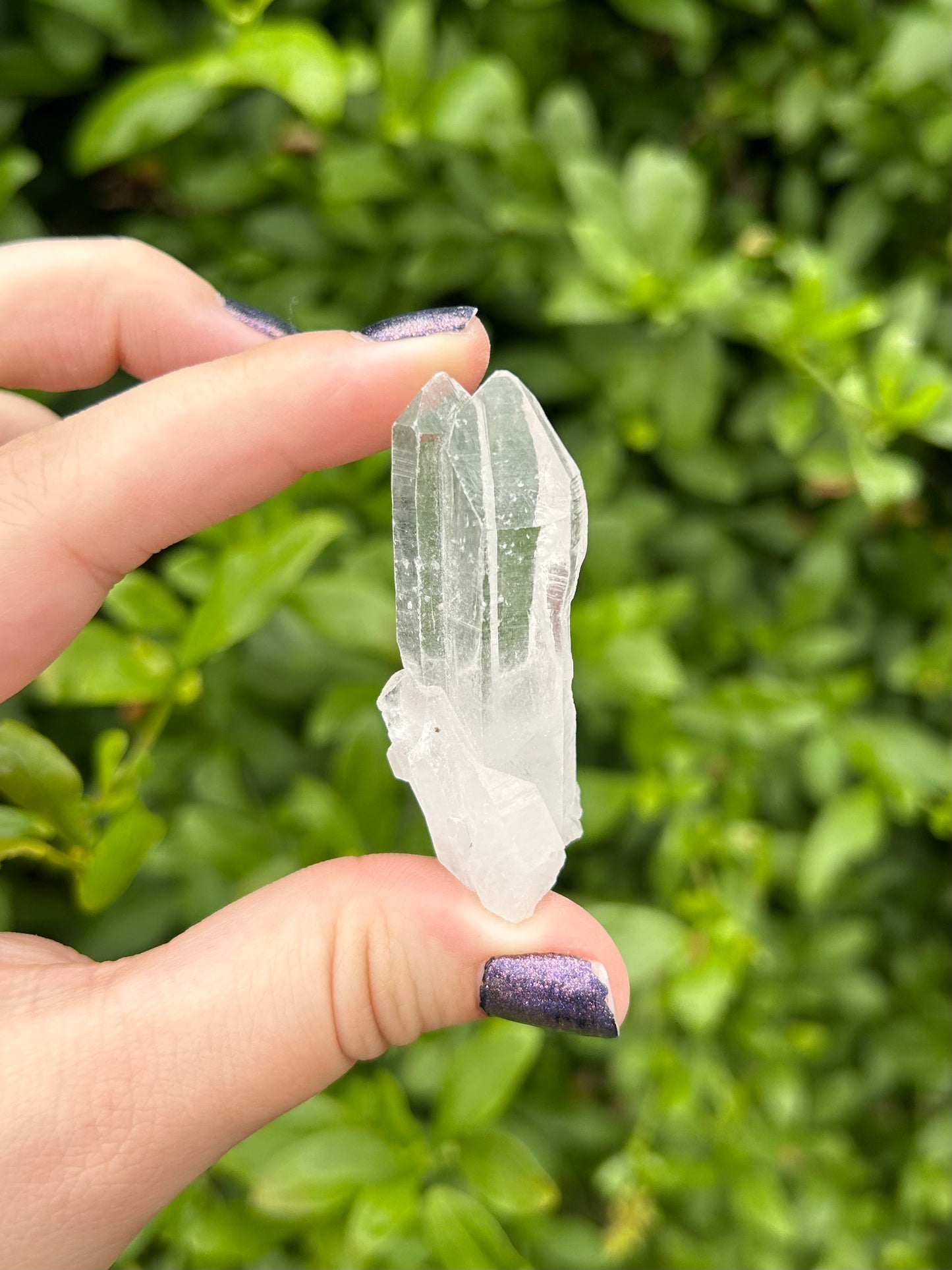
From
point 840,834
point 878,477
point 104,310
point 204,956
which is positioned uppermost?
point 104,310

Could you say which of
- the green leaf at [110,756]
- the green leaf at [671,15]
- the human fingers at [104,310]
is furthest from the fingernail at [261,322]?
the green leaf at [671,15]

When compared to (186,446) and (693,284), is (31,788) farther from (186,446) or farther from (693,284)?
(693,284)

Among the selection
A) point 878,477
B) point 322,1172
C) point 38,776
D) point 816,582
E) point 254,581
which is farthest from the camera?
point 816,582

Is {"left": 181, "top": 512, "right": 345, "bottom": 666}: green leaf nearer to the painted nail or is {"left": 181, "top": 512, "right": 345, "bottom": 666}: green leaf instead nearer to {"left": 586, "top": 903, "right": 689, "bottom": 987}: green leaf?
the painted nail

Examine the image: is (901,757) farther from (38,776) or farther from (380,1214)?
(38,776)

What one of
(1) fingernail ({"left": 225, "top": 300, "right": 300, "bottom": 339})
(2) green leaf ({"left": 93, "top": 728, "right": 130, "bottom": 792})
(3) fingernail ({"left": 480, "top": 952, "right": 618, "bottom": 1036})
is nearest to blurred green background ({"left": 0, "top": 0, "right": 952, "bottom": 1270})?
(2) green leaf ({"left": 93, "top": 728, "right": 130, "bottom": 792})

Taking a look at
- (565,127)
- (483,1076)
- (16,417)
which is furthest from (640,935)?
(565,127)
